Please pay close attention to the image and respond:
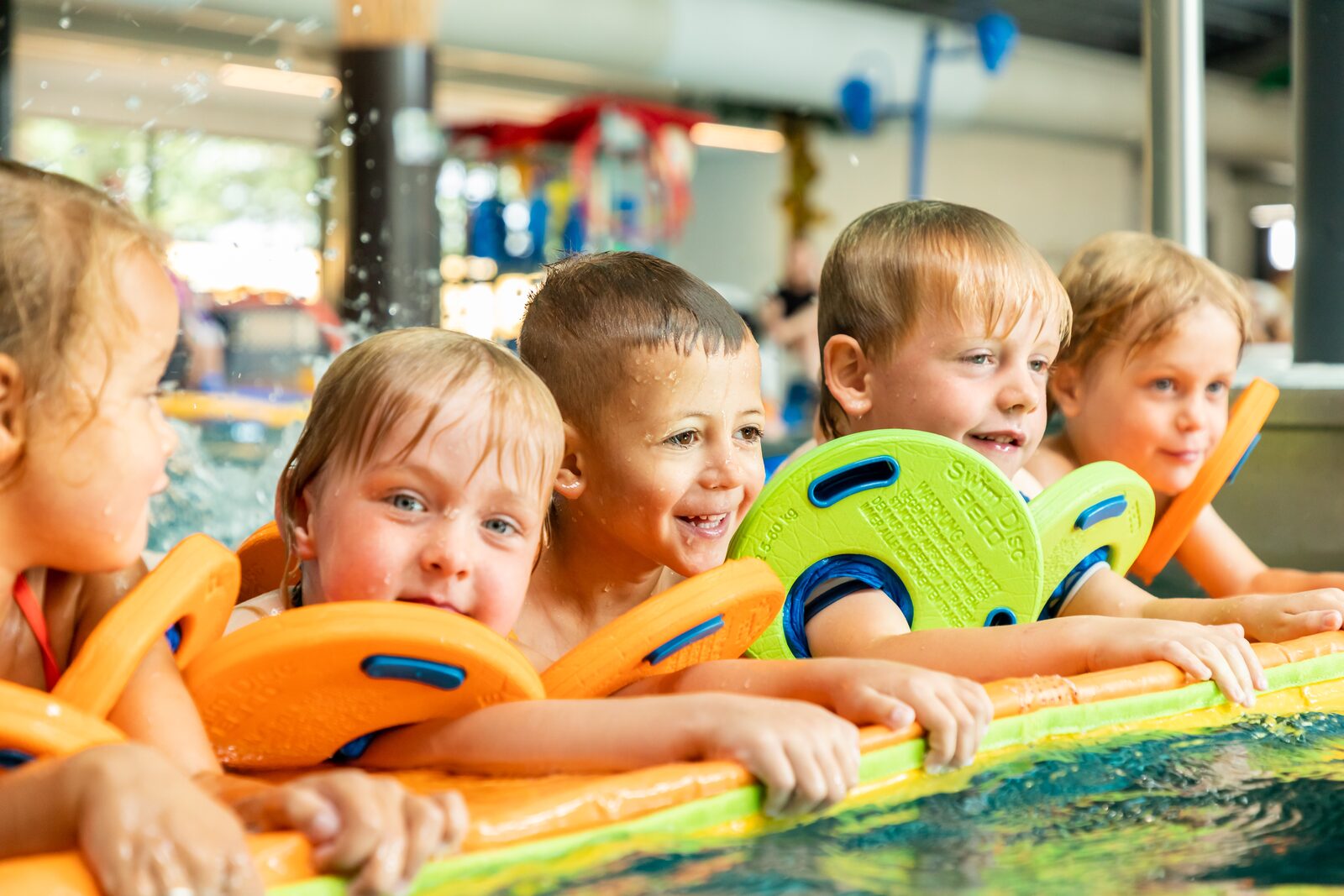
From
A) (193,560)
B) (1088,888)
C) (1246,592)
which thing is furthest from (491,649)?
(1246,592)

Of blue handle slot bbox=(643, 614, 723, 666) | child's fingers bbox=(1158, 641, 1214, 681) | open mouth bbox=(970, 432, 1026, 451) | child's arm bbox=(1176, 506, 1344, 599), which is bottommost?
child's arm bbox=(1176, 506, 1344, 599)

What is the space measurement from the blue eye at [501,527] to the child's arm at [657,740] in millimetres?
184

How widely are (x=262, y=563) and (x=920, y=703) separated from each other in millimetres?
923

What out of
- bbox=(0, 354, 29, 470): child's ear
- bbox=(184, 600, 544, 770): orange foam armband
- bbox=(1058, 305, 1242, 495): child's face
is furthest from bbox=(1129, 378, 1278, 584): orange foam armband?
bbox=(0, 354, 29, 470): child's ear

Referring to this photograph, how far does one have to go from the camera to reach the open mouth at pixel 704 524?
1753 millimetres

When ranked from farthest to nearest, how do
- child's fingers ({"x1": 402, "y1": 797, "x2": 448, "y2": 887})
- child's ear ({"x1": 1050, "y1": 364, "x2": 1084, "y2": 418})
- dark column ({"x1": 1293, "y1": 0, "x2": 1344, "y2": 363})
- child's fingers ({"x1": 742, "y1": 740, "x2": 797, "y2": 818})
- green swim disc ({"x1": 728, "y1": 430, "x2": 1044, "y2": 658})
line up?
dark column ({"x1": 1293, "y1": 0, "x2": 1344, "y2": 363}), child's ear ({"x1": 1050, "y1": 364, "x2": 1084, "y2": 418}), green swim disc ({"x1": 728, "y1": 430, "x2": 1044, "y2": 658}), child's fingers ({"x1": 742, "y1": 740, "x2": 797, "y2": 818}), child's fingers ({"x1": 402, "y1": 797, "x2": 448, "y2": 887})

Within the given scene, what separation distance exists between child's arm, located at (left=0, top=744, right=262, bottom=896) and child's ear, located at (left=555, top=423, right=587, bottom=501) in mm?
852

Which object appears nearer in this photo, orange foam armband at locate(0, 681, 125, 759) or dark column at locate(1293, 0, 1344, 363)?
orange foam armband at locate(0, 681, 125, 759)

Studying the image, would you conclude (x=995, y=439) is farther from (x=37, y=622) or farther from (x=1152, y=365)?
(x=37, y=622)

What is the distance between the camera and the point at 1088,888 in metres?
0.99

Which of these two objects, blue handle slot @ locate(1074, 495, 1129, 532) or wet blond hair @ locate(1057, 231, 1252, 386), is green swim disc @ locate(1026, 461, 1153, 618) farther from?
wet blond hair @ locate(1057, 231, 1252, 386)

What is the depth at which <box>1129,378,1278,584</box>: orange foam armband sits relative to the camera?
7.96ft

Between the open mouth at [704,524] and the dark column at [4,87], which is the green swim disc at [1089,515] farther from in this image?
the dark column at [4,87]

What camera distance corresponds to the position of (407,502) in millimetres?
1399
